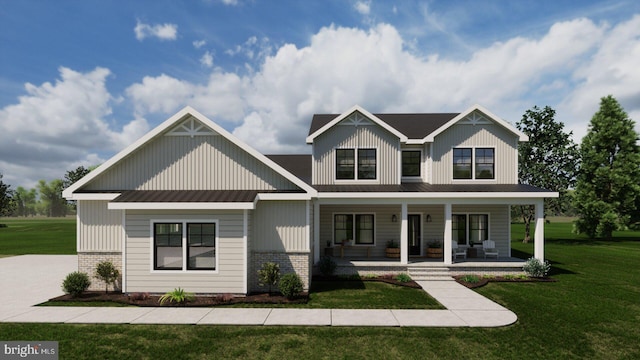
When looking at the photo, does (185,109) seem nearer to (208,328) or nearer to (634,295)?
(208,328)

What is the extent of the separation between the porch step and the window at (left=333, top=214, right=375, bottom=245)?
3.25 meters

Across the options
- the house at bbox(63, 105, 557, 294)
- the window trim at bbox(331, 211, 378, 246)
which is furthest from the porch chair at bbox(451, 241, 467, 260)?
the window trim at bbox(331, 211, 378, 246)

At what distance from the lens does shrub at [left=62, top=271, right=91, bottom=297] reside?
39.3ft

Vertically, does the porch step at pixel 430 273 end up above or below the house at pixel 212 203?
below

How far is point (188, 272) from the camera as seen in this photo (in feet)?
39.4

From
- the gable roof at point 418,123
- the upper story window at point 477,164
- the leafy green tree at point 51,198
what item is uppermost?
the gable roof at point 418,123

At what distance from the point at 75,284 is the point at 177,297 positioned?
162 inches

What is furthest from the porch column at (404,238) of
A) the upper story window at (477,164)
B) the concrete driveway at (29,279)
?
the concrete driveway at (29,279)

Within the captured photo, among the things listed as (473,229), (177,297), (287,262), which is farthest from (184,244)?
(473,229)

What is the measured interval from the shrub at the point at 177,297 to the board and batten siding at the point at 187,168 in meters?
3.95

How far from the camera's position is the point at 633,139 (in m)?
30.2

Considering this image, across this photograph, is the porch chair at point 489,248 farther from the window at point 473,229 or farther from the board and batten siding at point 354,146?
the board and batten siding at point 354,146

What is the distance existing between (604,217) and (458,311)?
29656mm

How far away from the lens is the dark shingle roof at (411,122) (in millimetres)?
19000
